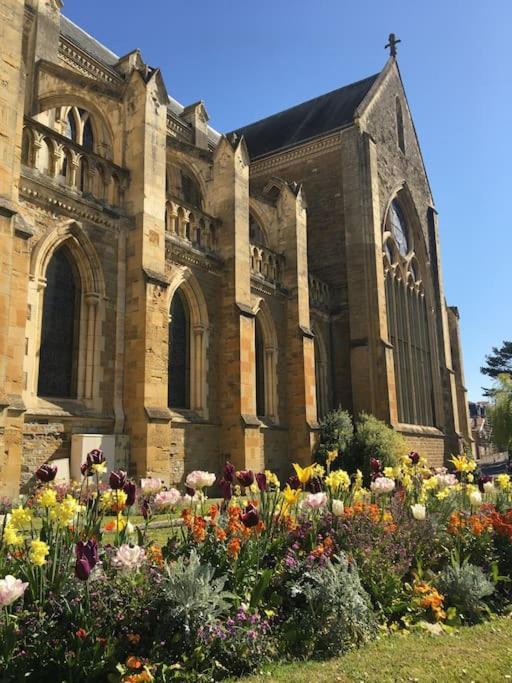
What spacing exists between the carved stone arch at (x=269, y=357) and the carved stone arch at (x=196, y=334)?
9.49 ft

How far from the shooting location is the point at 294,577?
561 cm

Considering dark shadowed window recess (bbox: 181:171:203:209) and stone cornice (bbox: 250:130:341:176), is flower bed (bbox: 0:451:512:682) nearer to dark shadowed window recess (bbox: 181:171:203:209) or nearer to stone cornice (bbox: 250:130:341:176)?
dark shadowed window recess (bbox: 181:171:203:209)

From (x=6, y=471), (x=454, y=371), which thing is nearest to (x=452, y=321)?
(x=454, y=371)

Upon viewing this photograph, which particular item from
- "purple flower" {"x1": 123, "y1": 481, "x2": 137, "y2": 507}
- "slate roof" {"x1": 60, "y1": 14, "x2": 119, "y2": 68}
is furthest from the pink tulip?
"slate roof" {"x1": 60, "y1": 14, "x2": 119, "y2": 68}

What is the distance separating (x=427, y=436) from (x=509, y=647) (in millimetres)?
23390

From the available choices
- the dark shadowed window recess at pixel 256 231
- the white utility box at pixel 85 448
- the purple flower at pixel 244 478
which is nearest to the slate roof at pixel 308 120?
the dark shadowed window recess at pixel 256 231

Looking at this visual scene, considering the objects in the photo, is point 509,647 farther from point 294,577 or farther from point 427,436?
point 427,436

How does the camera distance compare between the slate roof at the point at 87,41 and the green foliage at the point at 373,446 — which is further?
the slate roof at the point at 87,41

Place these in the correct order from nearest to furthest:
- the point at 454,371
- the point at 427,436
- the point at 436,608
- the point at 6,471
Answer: the point at 436,608
the point at 6,471
the point at 427,436
the point at 454,371

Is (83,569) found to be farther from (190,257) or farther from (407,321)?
(407,321)

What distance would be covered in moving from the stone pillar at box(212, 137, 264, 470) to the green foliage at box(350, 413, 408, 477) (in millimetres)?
4321

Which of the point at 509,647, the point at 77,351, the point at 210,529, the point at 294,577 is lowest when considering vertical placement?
the point at 509,647

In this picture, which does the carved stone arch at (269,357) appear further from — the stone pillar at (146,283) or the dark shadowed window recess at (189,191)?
the stone pillar at (146,283)

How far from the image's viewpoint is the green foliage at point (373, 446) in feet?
64.5
